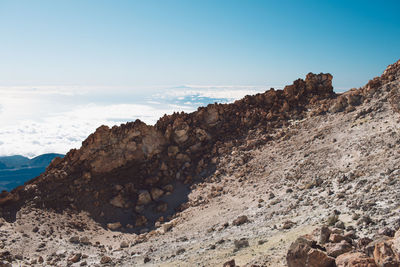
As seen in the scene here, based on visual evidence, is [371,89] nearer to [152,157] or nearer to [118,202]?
[152,157]

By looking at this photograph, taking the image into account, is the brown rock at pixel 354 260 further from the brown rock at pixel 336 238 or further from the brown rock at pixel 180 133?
the brown rock at pixel 180 133

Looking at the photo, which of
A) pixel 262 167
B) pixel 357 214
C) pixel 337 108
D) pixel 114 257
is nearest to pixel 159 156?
pixel 262 167

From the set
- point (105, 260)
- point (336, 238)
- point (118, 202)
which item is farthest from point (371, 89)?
point (105, 260)

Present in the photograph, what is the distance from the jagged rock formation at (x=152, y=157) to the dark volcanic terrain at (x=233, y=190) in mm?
109

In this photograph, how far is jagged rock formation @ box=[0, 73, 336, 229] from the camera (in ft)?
86.9

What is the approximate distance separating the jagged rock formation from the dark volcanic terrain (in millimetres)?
109

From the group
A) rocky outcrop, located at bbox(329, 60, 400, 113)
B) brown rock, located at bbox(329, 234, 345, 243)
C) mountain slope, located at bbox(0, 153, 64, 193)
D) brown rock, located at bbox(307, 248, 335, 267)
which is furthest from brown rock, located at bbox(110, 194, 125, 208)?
mountain slope, located at bbox(0, 153, 64, 193)

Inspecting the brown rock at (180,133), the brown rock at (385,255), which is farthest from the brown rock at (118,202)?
the brown rock at (385,255)

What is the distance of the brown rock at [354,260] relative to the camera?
7453mm

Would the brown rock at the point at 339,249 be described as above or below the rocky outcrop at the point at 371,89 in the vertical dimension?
below

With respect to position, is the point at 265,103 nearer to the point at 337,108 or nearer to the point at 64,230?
the point at 337,108

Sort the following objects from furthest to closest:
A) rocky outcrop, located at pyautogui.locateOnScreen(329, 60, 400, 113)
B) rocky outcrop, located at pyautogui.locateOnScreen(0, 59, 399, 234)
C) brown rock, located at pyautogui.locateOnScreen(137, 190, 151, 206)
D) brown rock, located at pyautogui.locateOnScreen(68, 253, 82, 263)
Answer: brown rock, located at pyautogui.locateOnScreen(137, 190, 151, 206) < rocky outcrop, located at pyautogui.locateOnScreen(329, 60, 400, 113) < rocky outcrop, located at pyautogui.locateOnScreen(0, 59, 399, 234) < brown rock, located at pyautogui.locateOnScreen(68, 253, 82, 263)

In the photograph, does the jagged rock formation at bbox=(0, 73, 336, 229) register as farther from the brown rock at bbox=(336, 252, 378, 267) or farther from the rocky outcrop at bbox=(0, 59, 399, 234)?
the brown rock at bbox=(336, 252, 378, 267)

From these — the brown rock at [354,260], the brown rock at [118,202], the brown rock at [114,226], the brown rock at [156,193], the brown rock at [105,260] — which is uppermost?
the brown rock at [354,260]
